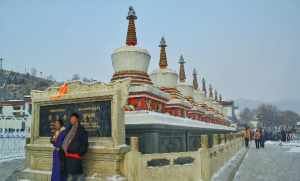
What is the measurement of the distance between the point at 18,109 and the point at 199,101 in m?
46.0

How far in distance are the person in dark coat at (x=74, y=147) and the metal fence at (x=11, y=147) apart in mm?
12589

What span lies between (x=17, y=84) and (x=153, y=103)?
110 m

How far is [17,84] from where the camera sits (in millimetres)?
109562

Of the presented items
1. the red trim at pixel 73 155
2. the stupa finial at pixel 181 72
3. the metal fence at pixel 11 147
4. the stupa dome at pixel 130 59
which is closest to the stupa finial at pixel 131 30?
the stupa dome at pixel 130 59

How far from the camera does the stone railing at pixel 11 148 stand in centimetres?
1724

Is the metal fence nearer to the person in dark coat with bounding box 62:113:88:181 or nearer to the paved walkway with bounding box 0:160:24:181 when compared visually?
the paved walkway with bounding box 0:160:24:181

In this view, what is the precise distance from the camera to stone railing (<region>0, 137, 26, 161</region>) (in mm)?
17241

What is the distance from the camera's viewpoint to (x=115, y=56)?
14.2 metres

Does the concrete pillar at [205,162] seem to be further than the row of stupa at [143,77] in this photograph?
No

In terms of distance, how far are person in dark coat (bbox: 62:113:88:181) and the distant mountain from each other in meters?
93.6

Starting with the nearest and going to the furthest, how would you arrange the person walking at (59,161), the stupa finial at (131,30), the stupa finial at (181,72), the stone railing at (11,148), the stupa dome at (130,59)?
1. the person walking at (59,161)
2. the stupa dome at (130,59)
3. the stupa finial at (131,30)
4. the stone railing at (11,148)
5. the stupa finial at (181,72)

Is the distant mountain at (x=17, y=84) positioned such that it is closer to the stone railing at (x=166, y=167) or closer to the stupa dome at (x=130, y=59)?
the stupa dome at (x=130, y=59)

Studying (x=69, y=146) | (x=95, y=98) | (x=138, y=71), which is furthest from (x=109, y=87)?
(x=138, y=71)

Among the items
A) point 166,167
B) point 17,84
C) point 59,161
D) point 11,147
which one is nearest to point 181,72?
point 11,147
